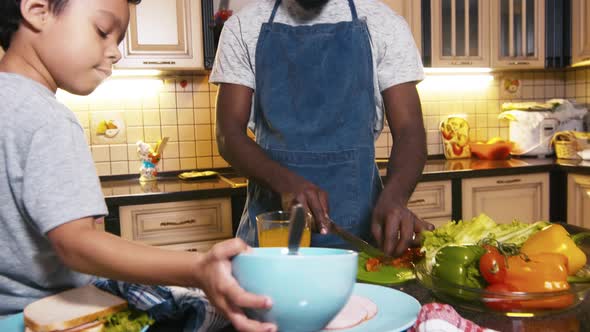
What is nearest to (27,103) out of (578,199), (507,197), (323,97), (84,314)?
(84,314)

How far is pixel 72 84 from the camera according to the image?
2.31 feet

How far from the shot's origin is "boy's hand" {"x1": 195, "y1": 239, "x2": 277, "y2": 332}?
0.48 metres

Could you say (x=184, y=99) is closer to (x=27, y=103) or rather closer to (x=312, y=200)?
(x=312, y=200)

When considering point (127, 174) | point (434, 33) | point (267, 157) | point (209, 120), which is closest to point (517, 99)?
point (434, 33)

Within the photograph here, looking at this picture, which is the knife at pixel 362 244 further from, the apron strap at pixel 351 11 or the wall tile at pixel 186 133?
the wall tile at pixel 186 133

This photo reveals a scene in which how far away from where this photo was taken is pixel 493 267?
74 centimetres

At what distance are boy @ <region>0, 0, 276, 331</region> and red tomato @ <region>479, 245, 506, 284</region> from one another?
0.38 meters

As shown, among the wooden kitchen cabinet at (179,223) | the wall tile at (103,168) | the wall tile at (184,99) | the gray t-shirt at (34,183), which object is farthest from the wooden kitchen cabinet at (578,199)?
the gray t-shirt at (34,183)

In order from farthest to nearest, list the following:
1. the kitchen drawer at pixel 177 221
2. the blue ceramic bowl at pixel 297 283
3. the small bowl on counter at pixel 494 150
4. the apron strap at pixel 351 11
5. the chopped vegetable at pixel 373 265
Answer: the small bowl on counter at pixel 494 150
the kitchen drawer at pixel 177 221
the apron strap at pixel 351 11
the chopped vegetable at pixel 373 265
the blue ceramic bowl at pixel 297 283

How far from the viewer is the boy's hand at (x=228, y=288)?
1.56 ft

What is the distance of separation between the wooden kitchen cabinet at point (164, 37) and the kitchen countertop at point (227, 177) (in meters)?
0.53

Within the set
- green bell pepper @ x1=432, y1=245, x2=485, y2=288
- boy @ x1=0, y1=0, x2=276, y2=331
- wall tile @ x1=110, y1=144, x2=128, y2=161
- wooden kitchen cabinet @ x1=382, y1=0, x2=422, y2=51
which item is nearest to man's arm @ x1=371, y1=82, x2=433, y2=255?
green bell pepper @ x1=432, y1=245, x2=485, y2=288

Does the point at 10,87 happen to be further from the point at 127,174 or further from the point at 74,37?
the point at 127,174

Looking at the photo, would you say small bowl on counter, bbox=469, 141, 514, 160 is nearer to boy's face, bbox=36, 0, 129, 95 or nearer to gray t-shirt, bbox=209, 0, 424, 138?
gray t-shirt, bbox=209, 0, 424, 138
